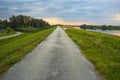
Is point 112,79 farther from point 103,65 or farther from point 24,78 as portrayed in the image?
point 24,78

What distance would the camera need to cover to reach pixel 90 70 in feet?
33.9

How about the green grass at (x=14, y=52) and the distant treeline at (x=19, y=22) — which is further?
the distant treeline at (x=19, y=22)

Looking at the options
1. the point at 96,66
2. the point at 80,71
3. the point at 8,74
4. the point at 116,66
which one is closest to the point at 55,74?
the point at 80,71

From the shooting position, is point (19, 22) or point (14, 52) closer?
point (14, 52)

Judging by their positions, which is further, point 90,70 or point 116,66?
point 116,66

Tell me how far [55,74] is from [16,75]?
1.68 meters

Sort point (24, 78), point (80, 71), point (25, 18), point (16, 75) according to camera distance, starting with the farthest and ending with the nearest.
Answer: point (25, 18), point (80, 71), point (16, 75), point (24, 78)

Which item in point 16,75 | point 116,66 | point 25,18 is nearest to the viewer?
point 16,75

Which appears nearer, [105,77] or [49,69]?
[105,77]

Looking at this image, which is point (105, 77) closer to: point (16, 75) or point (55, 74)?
point (55, 74)

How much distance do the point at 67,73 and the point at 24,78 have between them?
6.48 ft

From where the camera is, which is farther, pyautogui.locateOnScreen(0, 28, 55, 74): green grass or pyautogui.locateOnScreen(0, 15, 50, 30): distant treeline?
pyautogui.locateOnScreen(0, 15, 50, 30): distant treeline

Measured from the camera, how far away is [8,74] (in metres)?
9.65

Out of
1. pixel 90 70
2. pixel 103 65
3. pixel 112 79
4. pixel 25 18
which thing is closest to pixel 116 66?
pixel 103 65
